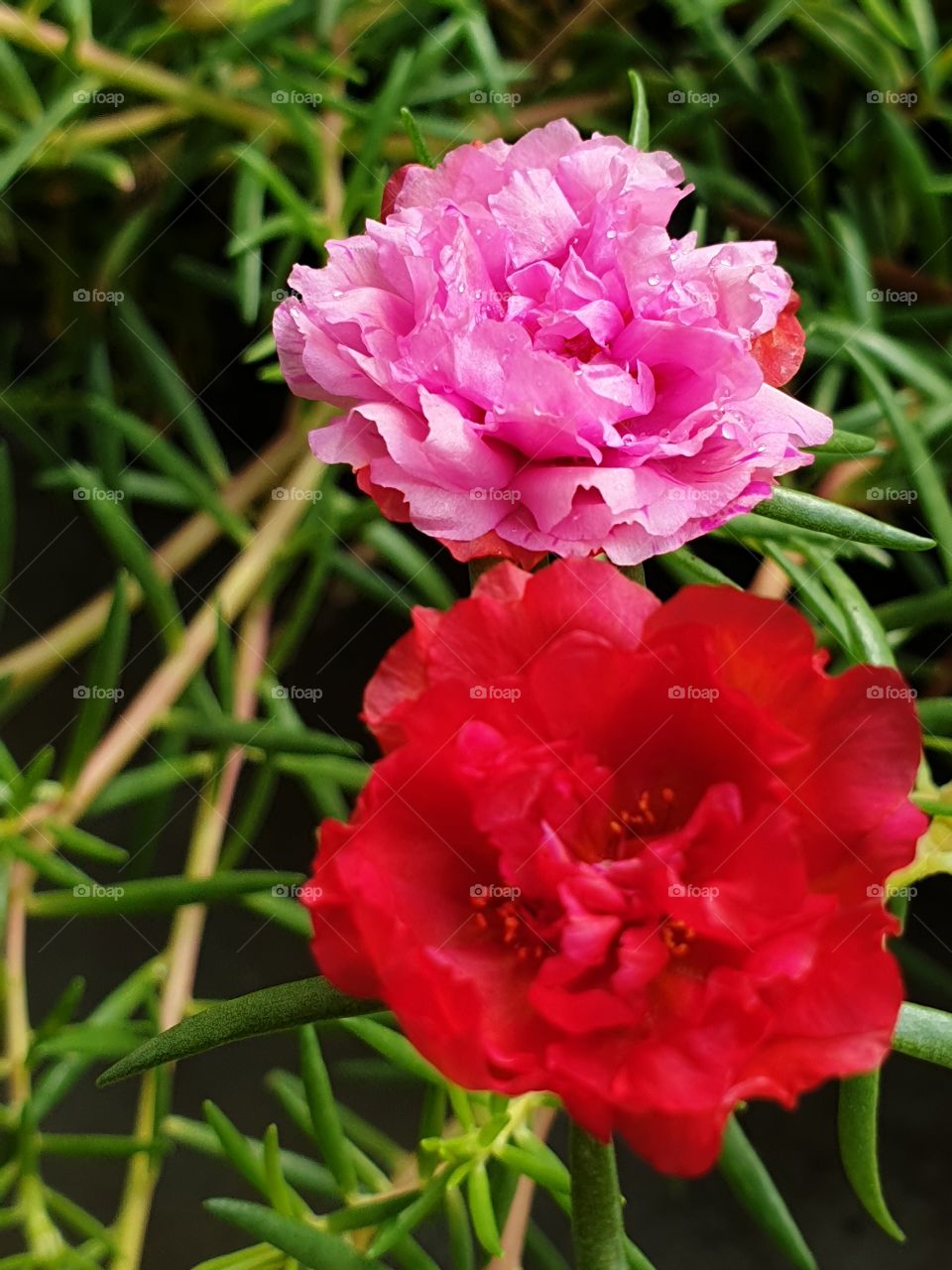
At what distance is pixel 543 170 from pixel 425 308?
56 millimetres

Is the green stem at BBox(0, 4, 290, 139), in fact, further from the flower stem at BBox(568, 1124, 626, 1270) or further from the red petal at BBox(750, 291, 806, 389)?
the flower stem at BBox(568, 1124, 626, 1270)

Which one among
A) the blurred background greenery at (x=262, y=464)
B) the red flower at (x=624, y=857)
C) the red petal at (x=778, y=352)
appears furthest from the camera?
the blurred background greenery at (x=262, y=464)

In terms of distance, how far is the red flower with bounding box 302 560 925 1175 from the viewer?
22cm

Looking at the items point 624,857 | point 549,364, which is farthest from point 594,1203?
point 549,364

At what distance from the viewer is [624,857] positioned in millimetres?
263

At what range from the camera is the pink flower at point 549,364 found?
0.28 meters

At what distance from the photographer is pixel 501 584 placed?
0.26m

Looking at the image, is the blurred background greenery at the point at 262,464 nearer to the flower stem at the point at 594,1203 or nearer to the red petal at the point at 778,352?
the red petal at the point at 778,352

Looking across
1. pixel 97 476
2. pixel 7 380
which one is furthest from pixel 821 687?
pixel 7 380

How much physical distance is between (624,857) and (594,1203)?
0.28ft

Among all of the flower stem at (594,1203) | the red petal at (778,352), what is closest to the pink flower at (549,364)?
the red petal at (778,352)

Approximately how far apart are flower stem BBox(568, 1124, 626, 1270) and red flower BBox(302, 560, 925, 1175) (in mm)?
52

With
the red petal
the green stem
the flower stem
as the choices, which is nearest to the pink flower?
the red petal

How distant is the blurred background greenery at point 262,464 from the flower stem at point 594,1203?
185mm
